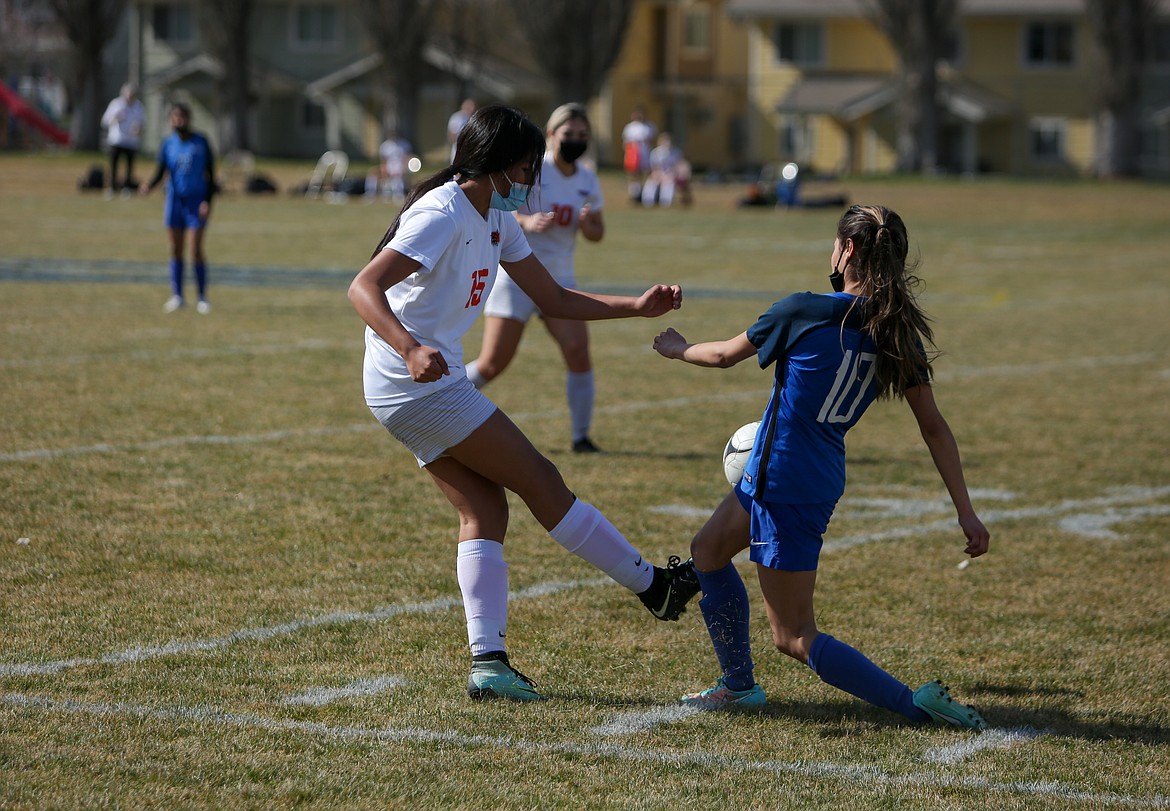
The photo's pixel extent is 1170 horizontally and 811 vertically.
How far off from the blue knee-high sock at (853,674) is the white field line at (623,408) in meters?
5.22

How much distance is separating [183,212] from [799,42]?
182ft

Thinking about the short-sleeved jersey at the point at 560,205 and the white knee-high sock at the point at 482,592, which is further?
the short-sleeved jersey at the point at 560,205

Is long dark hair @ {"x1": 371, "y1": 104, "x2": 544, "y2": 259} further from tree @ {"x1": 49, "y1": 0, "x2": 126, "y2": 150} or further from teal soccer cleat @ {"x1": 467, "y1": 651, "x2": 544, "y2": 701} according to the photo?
tree @ {"x1": 49, "y1": 0, "x2": 126, "y2": 150}

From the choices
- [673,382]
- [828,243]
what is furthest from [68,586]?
[828,243]

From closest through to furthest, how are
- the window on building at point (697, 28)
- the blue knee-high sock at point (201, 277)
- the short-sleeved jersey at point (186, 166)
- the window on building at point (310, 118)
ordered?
the short-sleeved jersey at point (186, 166), the blue knee-high sock at point (201, 277), the window on building at point (310, 118), the window on building at point (697, 28)

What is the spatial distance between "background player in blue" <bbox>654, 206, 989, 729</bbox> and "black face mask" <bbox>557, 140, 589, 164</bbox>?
463cm

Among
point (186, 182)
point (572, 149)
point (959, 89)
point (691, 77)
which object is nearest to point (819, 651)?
point (572, 149)

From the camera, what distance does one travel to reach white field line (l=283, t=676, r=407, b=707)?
15.9 ft

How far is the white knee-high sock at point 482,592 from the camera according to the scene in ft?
16.4

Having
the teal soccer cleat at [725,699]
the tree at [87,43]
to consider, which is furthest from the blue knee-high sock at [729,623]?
the tree at [87,43]

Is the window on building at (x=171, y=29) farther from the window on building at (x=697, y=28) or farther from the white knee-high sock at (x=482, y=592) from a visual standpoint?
the white knee-high sock at (x=482, y=592)

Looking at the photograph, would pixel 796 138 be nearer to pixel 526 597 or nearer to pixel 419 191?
pixel 526 597

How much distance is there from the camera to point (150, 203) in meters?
35.4

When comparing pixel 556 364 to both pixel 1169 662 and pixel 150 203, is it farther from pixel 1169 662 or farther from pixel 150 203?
pixel 150 203
